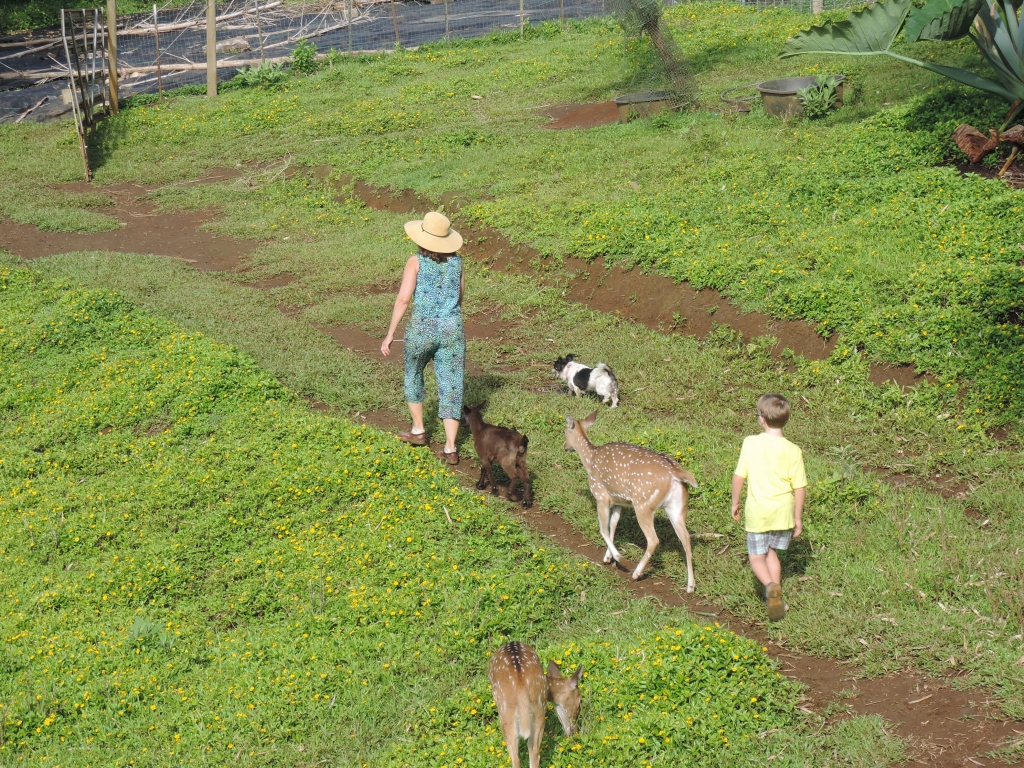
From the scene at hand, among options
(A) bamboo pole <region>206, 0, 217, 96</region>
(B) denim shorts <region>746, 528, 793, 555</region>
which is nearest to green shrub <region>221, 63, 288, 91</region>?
(A) bamboo pole <region>206, 0, 217, 96</region>

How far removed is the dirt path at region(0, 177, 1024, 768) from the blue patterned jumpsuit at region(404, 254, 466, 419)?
83 cm

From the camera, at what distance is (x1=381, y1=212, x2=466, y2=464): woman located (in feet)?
31.2

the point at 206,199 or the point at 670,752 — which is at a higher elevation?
the point at 670,752

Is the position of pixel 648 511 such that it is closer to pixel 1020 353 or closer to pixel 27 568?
pixel 1020 353

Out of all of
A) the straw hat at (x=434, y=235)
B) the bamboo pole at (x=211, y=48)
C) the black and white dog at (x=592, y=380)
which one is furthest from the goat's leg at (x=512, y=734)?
the bamboo pole at (x=211, y=48)

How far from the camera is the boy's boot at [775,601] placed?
272 inches

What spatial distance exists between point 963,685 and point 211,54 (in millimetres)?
24861

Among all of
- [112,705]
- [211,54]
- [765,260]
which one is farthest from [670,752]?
[211,54]

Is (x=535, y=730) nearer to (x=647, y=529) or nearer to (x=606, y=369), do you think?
(x=647, y=529)

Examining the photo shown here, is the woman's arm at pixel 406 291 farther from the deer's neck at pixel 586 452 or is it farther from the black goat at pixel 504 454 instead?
the deer's neck at pixel 586 452

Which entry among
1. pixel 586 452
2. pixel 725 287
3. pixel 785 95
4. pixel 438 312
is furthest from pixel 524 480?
pixel 785 95

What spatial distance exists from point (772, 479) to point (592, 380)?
4246 mm

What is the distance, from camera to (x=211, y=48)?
84.8 feet

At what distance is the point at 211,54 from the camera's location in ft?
85.1
